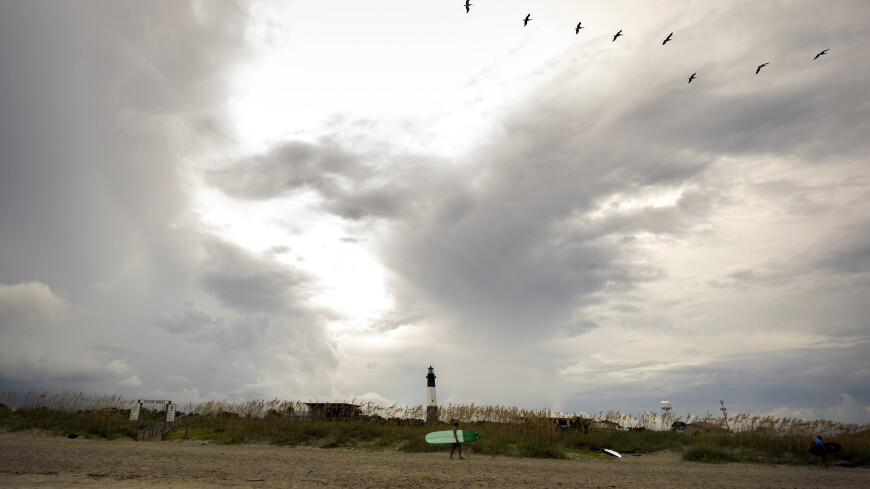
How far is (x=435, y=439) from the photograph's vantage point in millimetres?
21766

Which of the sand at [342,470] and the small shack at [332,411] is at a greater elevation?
the small shack at [332,411]

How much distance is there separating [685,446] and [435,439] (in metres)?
12.8

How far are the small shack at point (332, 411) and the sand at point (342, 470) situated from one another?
806cm

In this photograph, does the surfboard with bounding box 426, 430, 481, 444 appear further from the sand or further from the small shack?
the small shack

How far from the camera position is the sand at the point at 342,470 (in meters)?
12.6

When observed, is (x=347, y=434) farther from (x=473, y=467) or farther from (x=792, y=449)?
(x=792, y=449)

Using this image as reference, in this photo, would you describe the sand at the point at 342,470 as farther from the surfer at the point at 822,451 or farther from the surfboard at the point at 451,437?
the surfboard at the point at 451,437

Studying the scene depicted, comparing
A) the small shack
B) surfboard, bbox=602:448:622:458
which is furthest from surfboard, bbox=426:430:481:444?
the small shack

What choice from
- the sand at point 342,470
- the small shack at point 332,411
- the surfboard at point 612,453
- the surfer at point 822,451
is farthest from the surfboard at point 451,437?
→ the surfer at point 822,451

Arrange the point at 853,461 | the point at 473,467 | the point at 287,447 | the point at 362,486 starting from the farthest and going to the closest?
1. the point at 287,447
2. the point at 853,461
3. the point at 473,467
4. the point at 362,486

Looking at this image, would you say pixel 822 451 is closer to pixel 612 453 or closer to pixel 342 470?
pixel 612 453

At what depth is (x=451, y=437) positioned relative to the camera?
21.6 m

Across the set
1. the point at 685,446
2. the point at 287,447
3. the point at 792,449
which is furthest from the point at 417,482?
the point at 792,449

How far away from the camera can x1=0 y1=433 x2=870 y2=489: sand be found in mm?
12641
